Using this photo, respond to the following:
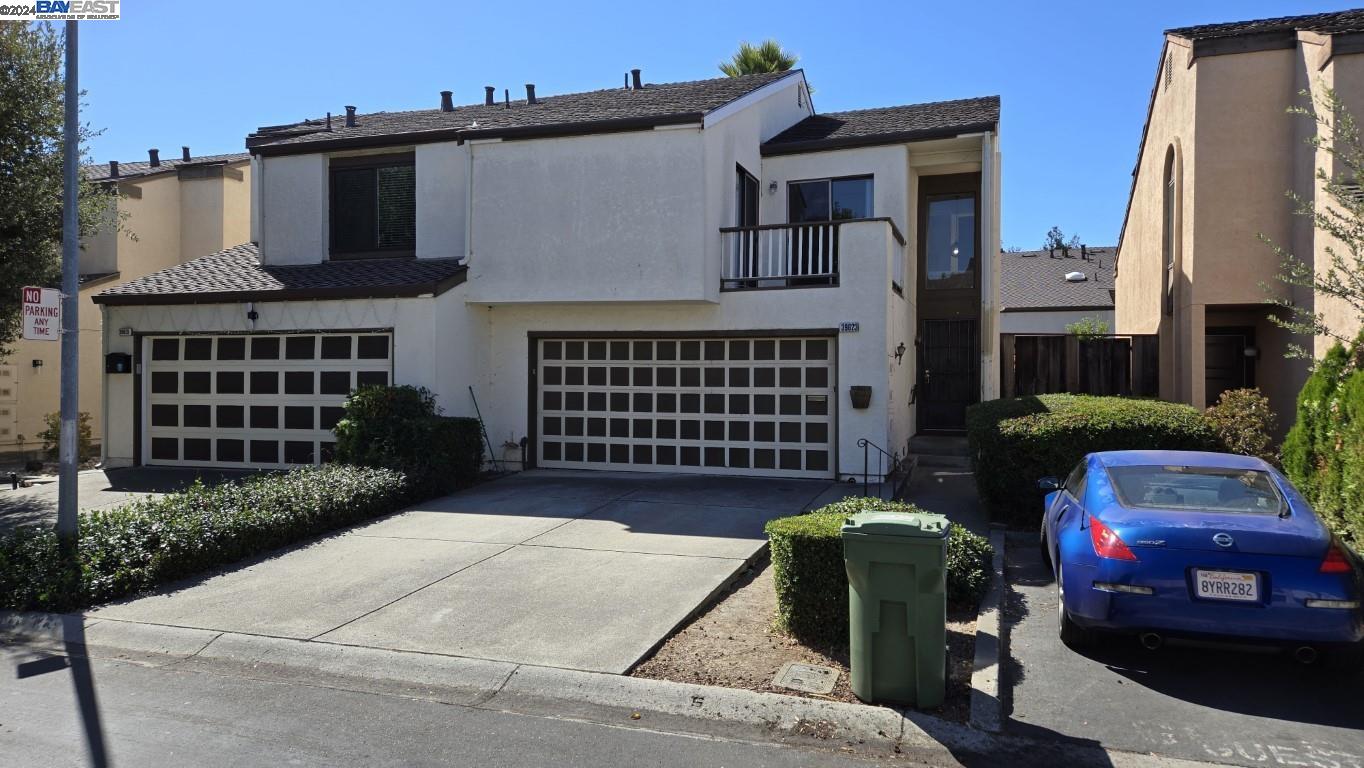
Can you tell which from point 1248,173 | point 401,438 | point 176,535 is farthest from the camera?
point 1248,173

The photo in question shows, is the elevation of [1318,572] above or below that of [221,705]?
above

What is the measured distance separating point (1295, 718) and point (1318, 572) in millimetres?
875

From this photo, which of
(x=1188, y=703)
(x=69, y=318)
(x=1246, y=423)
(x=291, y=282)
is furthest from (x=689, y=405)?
(x=1188, y=703)

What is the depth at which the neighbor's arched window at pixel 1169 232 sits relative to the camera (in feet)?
52.3

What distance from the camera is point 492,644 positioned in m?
6.31

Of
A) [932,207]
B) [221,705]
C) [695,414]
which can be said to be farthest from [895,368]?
[221,705]

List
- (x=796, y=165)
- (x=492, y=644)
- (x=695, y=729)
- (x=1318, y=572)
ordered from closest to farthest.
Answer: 1. (x=695, y=729)
2. (x=1318, y=572)
3. (x=492, y=644)
4. (x=796, y=165)

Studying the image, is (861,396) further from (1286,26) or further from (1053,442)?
(1286,26)

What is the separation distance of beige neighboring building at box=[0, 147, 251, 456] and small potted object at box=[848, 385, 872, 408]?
49.5 ft

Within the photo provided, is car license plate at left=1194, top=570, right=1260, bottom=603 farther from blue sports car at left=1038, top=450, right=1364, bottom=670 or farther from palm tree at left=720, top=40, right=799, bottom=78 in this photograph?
palm tree at left=720, top=40, right=799, bottom=78

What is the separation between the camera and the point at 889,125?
15.4 meters

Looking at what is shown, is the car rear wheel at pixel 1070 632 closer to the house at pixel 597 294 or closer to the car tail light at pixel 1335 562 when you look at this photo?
the car tail light at pixel 1335 562

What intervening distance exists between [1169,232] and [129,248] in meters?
21.7

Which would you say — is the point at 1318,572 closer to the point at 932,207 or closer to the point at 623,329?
the point at 623,329
